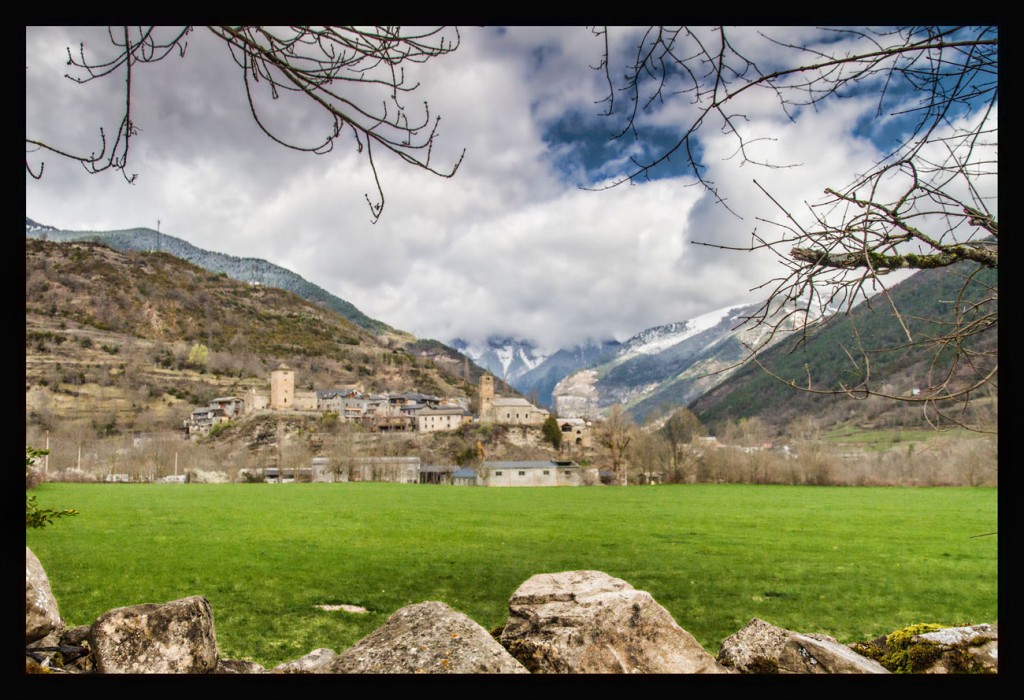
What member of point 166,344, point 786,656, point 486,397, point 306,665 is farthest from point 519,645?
point 166,344

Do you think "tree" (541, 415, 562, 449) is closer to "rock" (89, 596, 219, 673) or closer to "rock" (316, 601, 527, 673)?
"rock" (316, 601, 527, 673)

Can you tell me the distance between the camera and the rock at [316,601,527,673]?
7.41ft

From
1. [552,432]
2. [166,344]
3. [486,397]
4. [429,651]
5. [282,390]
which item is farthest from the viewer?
[166,344]

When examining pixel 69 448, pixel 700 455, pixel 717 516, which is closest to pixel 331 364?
pixel 69 448

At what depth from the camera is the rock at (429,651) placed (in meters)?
2.26

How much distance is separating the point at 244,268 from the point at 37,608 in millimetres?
129588

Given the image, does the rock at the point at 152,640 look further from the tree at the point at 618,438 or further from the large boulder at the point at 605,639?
the tree at the point at 618,438

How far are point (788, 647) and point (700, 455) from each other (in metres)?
33.0

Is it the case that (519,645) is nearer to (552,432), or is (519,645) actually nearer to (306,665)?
(306,665)

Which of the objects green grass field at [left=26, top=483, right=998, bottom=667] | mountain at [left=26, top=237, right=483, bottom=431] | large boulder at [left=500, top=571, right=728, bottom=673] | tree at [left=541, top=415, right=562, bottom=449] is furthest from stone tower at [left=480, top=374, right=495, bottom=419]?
large boulder at [left=500, top=571, right=728, bottom=673]

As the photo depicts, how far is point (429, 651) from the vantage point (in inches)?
91.0

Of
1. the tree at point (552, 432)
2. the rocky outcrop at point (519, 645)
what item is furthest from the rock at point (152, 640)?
the tree at point (552, 432)

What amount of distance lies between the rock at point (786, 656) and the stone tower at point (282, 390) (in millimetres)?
57349
